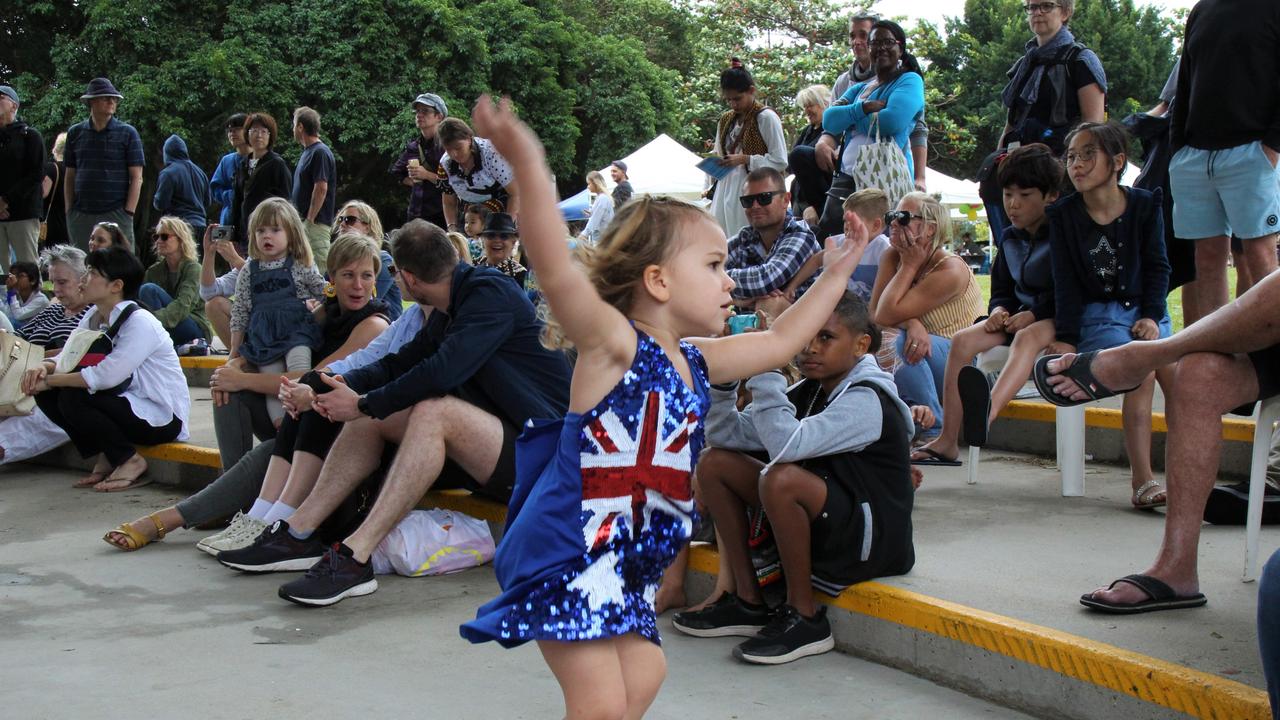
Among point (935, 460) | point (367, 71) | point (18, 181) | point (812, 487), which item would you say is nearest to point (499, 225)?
point (935, 460)

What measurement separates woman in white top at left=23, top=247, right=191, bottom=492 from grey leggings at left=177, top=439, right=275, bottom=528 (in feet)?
4.88

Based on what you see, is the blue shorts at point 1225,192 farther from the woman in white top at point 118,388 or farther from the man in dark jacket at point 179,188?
the man in dark jacket at point 179,188

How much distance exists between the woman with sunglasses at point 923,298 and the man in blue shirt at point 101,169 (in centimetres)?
809

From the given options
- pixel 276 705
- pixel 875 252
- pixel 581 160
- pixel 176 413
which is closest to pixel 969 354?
pixel 875 252

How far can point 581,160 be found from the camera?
31.2m

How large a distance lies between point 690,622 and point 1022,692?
119 cm

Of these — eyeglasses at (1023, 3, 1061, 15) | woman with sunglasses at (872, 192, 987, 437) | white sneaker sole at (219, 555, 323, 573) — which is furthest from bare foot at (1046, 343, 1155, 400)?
eyeglasses at (1023, 3, 1061, 15)

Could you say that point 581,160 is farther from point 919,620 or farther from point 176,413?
point 919,620

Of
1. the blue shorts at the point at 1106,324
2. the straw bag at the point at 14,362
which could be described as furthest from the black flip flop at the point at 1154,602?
the straw bag at the point at 14,362

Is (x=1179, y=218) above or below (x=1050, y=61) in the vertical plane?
below

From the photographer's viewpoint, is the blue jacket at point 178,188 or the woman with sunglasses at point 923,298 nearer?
the woman with sunglasses at point 923,298

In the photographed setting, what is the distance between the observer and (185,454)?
284 inches

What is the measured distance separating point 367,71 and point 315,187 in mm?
15332

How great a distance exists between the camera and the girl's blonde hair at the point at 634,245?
2.78m
